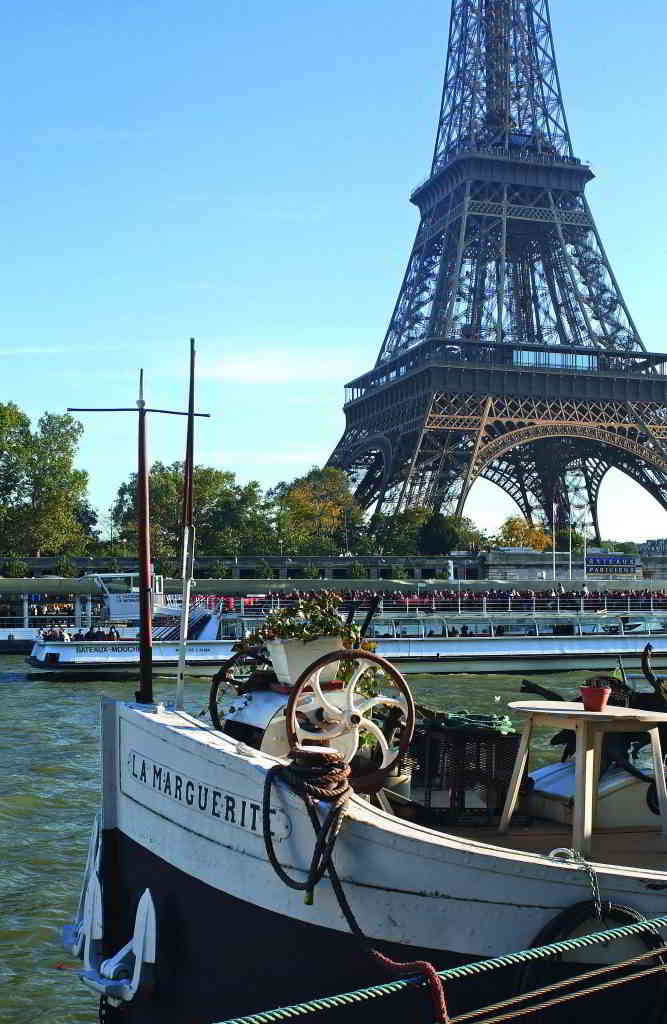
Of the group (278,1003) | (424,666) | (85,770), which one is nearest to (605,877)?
(278,1003)

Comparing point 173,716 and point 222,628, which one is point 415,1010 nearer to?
point 173,716

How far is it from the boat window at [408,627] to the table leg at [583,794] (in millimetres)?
34125

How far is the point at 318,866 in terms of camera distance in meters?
6.05

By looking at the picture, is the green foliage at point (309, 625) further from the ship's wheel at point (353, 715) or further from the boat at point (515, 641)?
the boat at point (515, 641)

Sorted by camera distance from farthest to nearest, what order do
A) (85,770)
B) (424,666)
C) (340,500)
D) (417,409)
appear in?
(340,500) < (417,409) < (424,666) < (85,770)

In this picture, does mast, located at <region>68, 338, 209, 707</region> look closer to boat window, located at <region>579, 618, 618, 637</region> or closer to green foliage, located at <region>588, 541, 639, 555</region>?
boat window, located at <region>579, 618, 618, 637</region>

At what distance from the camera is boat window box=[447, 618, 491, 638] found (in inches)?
1642

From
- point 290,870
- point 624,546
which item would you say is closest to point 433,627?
point 290,870

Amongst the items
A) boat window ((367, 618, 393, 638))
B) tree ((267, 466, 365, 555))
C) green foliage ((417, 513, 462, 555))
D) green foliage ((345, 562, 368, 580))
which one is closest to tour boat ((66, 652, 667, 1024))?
boat window ((367, 618, 393, 638))

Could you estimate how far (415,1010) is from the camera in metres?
6.23

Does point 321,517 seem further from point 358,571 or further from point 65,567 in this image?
point 65,567

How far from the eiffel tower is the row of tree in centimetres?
228

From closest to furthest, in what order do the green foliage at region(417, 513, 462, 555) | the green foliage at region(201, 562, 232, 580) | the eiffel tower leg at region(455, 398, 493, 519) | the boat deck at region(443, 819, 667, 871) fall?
the boat deck at region(443, 819, 667, 871), the eiffel tower leg at region(455, 398, 493, 519), the green foliage at region(201, 562, 232, 580), the green foliage at region(417, 513, 462, 555)

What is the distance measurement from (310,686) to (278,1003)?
2.21m
